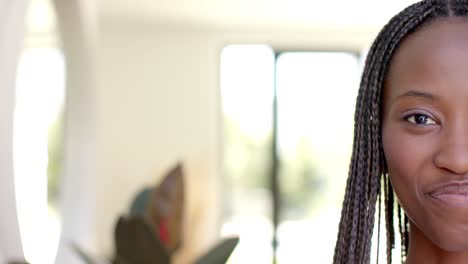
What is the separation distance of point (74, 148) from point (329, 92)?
3660mm

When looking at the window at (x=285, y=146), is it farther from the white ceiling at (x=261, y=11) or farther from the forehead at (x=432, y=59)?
the forehead at (x=432, y=59)

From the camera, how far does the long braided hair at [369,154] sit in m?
1.13

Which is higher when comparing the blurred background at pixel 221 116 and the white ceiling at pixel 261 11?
the white ceiling at pixel 261 11

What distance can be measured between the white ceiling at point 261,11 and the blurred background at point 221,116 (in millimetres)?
32

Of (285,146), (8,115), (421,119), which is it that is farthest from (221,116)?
(421,119)

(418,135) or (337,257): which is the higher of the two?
(418,135)

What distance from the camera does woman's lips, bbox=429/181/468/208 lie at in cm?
101

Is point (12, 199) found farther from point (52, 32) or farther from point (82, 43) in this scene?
point (52, 32)

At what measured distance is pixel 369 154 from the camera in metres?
1.16

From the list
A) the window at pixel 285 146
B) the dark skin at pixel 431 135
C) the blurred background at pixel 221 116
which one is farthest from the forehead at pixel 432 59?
the window at pixel 285 146

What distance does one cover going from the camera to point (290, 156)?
8305mm

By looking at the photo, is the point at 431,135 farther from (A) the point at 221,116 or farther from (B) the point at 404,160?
(A) the point at 221,116

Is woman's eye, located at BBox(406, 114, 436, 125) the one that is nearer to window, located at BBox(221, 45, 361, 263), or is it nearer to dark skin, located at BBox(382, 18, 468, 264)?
dark skin, located at BBox(382, 18, 468, 264)

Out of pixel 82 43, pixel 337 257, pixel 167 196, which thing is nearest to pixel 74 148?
pixel 82 43
